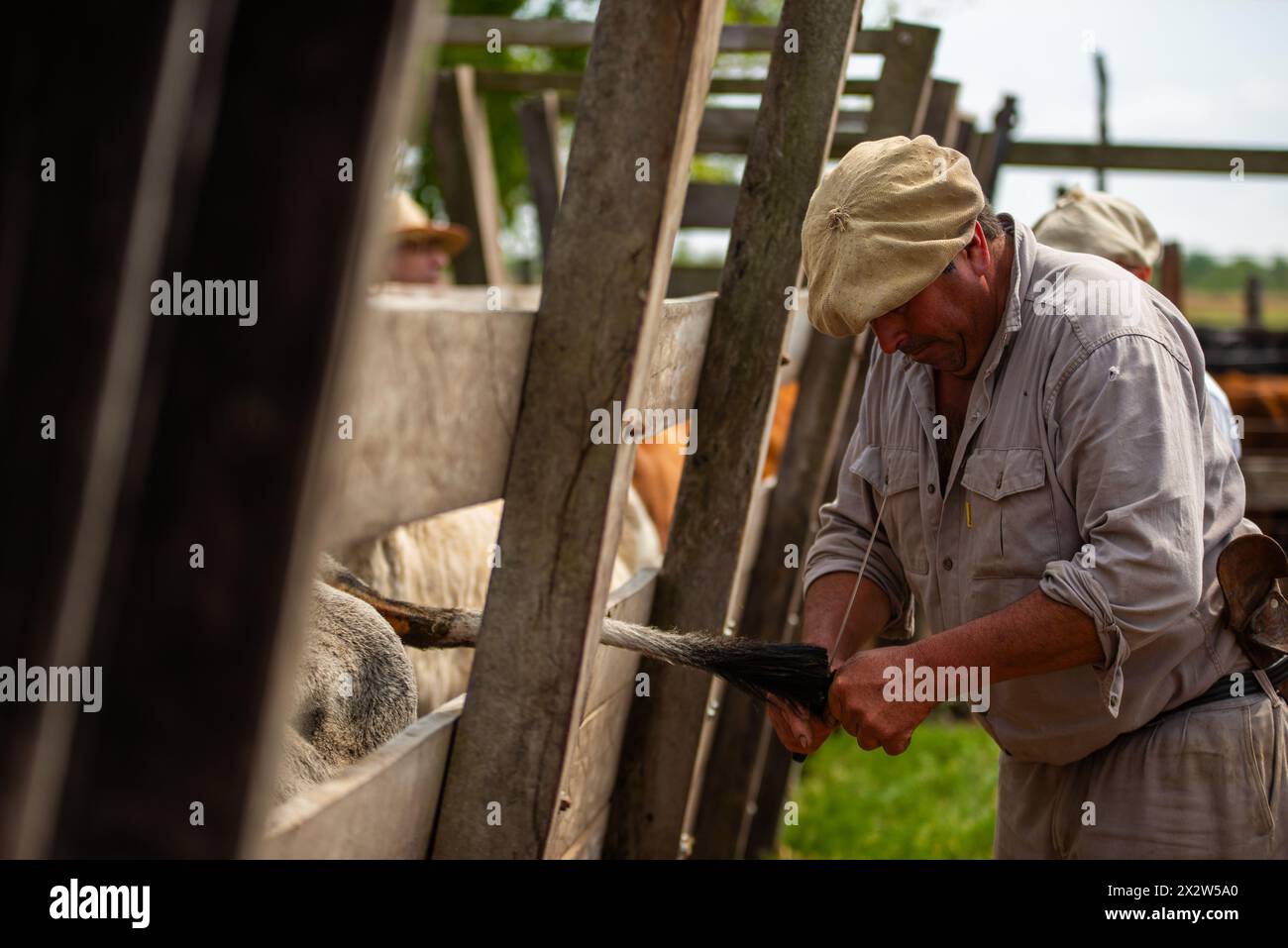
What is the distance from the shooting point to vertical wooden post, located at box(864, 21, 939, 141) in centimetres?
383

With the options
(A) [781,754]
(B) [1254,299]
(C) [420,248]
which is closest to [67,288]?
(A) [781,754]

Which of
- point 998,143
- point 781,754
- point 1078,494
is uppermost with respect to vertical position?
point 998,143

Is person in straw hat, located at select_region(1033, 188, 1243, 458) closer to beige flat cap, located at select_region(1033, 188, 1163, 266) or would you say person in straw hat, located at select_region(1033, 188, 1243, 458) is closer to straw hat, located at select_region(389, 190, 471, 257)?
beige flat cap, located at select_region(1033, 188, 1163, 266)

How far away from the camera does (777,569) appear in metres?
3.88

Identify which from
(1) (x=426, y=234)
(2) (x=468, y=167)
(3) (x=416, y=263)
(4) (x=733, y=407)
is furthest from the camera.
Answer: (3) (x=416, y=263)

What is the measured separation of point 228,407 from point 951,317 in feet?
5.58

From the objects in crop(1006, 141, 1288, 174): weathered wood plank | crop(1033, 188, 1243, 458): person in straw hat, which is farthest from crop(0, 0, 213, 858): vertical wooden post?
crop(1006, 141, 1288, 174): weathered wood plank

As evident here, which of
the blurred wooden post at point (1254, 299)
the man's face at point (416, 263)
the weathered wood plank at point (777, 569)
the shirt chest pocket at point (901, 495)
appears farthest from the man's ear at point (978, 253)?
the blurred wooden post at point (1254, 299)

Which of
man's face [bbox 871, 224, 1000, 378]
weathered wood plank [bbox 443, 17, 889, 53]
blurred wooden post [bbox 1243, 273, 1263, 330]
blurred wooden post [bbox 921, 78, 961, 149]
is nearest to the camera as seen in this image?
man's face [bbox 871, 224, 1000, 378]

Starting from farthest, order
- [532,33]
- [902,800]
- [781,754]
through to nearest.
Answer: [902,800]
[532,33]
[781,754]

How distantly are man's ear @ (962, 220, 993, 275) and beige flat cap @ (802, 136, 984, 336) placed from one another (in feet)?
0.18

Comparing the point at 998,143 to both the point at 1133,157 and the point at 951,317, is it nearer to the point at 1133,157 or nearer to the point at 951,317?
the point at 1133,157

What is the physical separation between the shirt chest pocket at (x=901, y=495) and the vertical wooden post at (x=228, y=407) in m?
1.84
